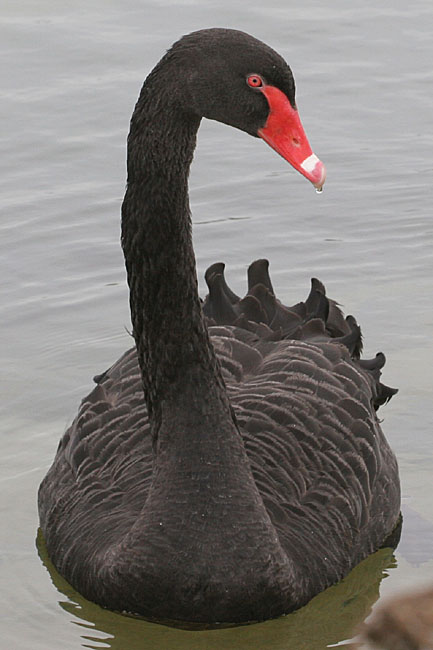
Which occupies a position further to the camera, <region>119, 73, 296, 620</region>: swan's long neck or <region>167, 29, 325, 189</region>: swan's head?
<region>119, 73, 296, 620</region>: swan's long neck

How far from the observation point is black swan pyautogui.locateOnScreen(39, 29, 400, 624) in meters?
4.49

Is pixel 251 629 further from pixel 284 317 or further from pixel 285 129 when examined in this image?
pixel 285 129

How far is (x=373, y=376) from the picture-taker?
6.11 metres

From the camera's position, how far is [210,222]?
870cm

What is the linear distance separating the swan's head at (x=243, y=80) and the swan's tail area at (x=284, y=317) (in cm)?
164

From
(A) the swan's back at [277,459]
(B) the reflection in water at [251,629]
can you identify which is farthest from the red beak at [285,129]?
(B) the reflection in water at [251,629]

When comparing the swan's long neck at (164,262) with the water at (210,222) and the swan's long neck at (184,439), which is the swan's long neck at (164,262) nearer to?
the swan's long neck at (184,439)

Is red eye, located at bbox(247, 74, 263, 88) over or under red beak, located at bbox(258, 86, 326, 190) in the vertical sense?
over

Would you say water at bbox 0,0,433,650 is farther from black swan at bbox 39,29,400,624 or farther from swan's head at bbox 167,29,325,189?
swan's head at bbox 167,29,325,189

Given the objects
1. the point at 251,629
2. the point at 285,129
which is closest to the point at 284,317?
the point at 251,629

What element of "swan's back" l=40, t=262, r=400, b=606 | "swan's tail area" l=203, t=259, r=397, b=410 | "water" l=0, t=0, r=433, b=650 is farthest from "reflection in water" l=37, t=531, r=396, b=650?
"swan's tail area" l=203, t=259, r=397, b=410

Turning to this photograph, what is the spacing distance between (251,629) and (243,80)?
1.96 m

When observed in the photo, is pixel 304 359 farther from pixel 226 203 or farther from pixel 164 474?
pixel 226 203

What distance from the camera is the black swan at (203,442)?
4492 mm
